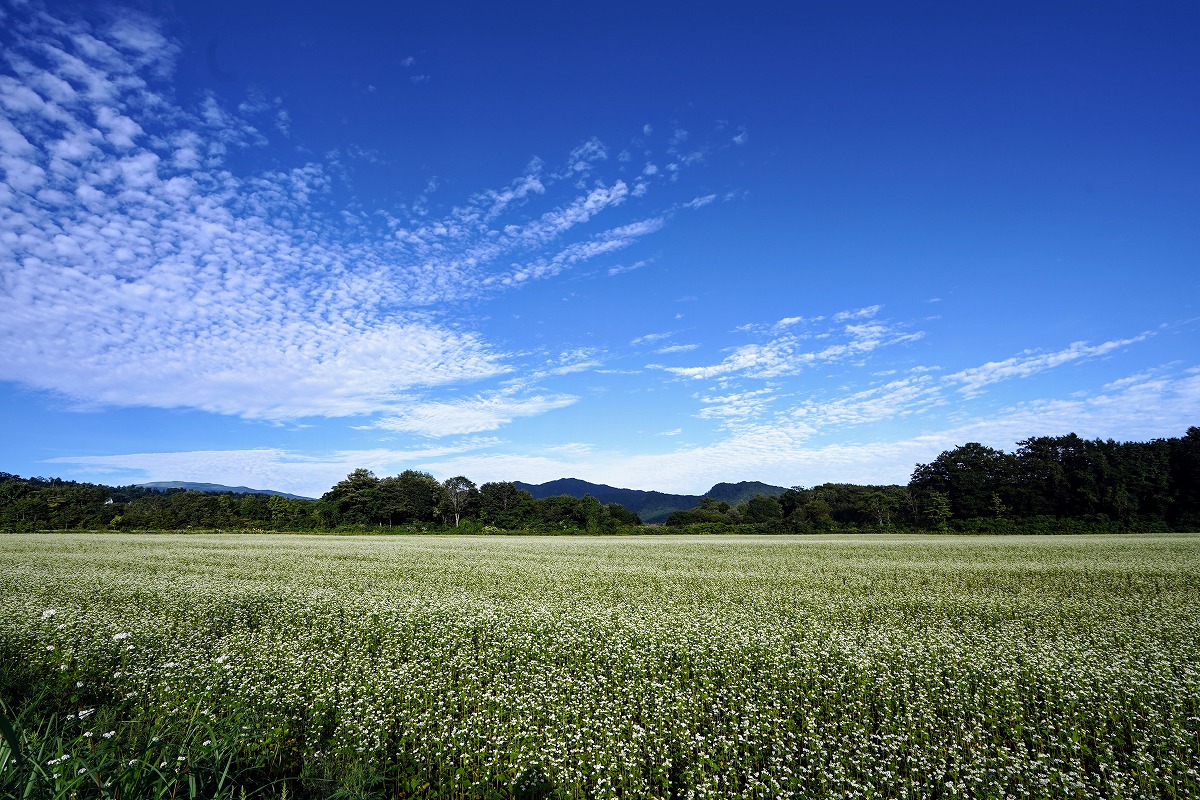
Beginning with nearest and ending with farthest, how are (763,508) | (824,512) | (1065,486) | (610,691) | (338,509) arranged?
(610,691) → (1065,486) → (338,509) → (824,512) → (763,508)

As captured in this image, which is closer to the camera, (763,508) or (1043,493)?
(1043,493)

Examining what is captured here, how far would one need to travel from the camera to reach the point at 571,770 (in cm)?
566

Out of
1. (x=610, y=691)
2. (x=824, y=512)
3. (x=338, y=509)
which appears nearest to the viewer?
(x=610, y=691)

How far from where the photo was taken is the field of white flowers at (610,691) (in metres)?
5.45

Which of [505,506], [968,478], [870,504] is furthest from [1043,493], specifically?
[505,506]

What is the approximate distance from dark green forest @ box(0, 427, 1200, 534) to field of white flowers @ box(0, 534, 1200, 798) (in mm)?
58164

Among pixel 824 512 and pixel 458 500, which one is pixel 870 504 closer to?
pixel 824 512

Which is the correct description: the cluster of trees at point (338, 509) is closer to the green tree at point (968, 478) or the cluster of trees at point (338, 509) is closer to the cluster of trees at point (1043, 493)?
the cluster of trees at point (1043, 493)

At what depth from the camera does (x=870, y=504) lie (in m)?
78.2

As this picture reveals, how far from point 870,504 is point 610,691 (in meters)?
81.9

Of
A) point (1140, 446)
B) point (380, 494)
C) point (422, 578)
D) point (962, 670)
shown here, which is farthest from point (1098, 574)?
point (380, 494)

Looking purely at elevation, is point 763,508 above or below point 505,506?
below

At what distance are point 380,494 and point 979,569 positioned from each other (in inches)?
3004

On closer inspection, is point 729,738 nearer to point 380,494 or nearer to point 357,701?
point 357,701
